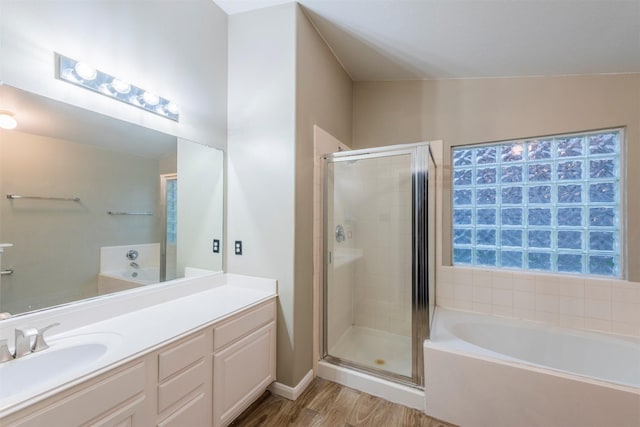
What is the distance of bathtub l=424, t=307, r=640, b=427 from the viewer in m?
1.37

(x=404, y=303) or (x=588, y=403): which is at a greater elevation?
(x=404, y=303)

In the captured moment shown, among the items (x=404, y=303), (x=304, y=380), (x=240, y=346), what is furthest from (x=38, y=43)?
(x=404, y=303)

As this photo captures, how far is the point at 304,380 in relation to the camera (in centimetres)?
195

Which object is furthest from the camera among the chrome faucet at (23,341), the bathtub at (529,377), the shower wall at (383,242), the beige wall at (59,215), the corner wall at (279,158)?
the shower wall at (383,242)

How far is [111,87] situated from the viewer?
1404 mm

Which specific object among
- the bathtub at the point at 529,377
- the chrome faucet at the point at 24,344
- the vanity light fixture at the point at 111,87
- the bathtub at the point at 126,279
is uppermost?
the vanity light fixture at the point at 111,87

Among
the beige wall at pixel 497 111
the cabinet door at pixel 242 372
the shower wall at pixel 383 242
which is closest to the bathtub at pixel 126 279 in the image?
the cabinet door at pixel 242 372

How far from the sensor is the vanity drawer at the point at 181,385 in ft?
3.78

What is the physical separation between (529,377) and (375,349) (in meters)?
1.13

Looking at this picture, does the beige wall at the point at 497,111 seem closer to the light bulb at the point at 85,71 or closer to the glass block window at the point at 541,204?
the glass block window at the point at 541,204

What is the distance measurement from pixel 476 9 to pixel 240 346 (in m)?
2.47

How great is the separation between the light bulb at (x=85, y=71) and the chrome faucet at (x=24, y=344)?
1.18 meters

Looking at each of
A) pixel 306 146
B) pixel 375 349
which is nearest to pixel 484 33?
pixel 306 146

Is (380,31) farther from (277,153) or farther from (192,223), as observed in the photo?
(192,223)
